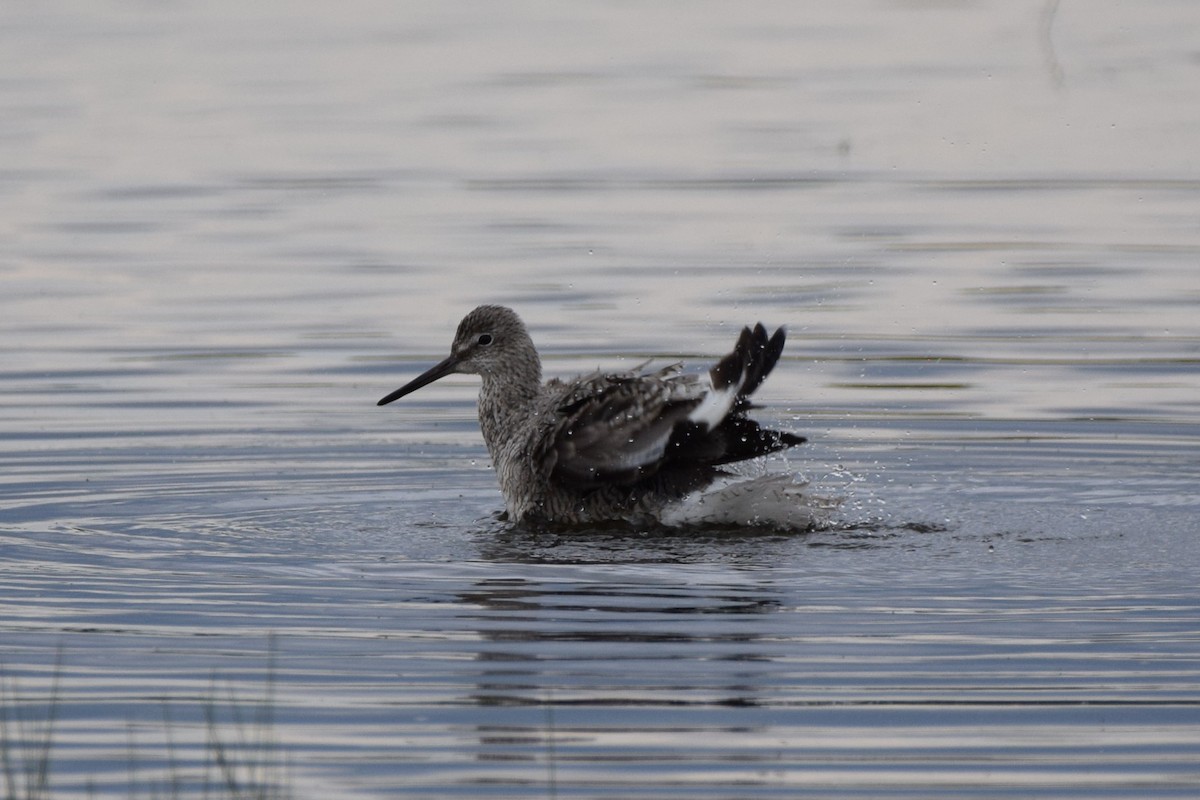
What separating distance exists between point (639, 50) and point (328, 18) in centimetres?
435

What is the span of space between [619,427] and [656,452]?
0.20m


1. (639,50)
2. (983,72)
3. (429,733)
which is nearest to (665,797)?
(429,733)

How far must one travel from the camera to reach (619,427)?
10.5m

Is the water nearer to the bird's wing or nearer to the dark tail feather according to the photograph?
the bird's wing

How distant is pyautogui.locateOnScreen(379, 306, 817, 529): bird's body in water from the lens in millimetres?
10305

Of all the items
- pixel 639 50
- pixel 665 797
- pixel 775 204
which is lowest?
pixel 665 797

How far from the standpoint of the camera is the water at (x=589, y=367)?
739 centimetres

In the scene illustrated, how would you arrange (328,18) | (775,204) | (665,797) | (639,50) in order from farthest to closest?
(328,18)
(639,50)
(775,204)
(665,797)

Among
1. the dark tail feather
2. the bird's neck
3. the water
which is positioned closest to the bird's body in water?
the dark tail feather

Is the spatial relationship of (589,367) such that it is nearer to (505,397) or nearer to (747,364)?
(505,397)

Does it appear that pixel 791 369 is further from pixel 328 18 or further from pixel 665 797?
pixel 328 18

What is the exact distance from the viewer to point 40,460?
39.0ft

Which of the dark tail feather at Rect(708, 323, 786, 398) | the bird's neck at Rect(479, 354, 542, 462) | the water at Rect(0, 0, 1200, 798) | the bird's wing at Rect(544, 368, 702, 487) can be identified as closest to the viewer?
the water at Rect(0, 0, 1200, 798)

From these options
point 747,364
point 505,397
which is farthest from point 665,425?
point 505,397
